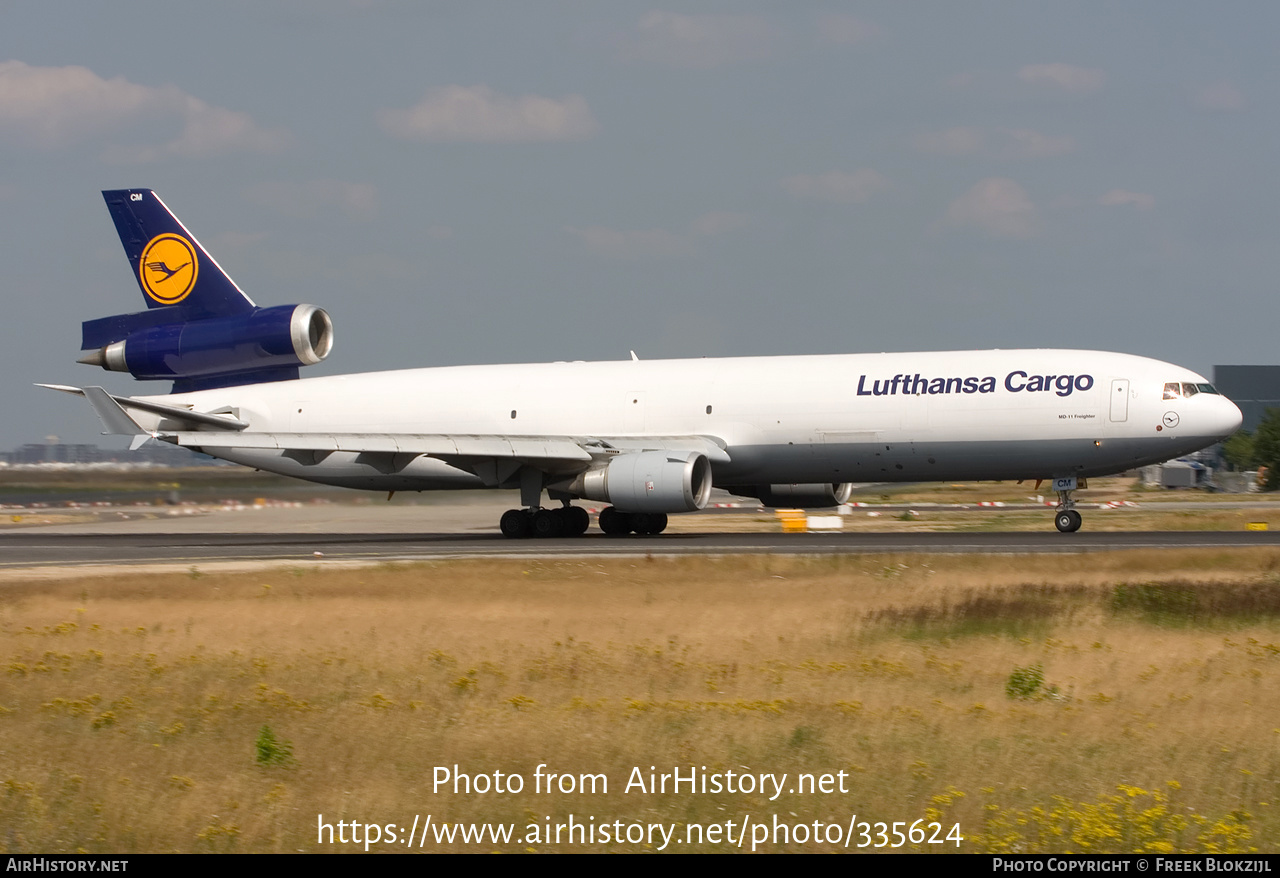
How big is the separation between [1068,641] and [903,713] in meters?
4.68

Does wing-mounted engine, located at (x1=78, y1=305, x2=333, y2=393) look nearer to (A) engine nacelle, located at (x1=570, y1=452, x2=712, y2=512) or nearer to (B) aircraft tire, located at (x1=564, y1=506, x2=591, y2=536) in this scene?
(B) aircraft tire, located at (x1=564, y1=506, x2=591, y2=536)

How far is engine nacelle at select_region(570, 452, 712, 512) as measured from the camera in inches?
1153

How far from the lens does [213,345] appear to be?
120 ft

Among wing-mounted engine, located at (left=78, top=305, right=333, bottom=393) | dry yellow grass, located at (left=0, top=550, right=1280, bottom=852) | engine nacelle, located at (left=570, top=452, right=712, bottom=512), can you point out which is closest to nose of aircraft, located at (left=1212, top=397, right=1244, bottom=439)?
dry yellow grass, located at (left=0, top=550, right=1280, bottom=852)

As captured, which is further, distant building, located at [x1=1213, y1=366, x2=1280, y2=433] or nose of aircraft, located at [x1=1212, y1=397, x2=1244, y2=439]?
distant building, located at [x1=1213, y1=366, x2=1280, y2=433]

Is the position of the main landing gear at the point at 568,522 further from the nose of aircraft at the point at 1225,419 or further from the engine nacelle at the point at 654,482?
the nose of aircraft at the point at 1225,419

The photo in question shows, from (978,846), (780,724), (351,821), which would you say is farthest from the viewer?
(780,724)

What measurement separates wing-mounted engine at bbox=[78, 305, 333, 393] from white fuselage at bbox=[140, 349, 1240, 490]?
190cm

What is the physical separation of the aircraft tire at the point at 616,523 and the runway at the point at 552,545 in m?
0.57

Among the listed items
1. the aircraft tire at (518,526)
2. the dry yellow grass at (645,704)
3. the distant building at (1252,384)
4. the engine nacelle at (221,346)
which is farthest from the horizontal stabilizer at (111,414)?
the distant building at (1252,384)

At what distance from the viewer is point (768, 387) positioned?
1244 inches

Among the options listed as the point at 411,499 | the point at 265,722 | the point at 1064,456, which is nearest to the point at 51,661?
the point at 265,722

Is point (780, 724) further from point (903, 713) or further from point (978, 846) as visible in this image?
point (978, 846)

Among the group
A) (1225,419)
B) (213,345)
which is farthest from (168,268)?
(1225,419)
